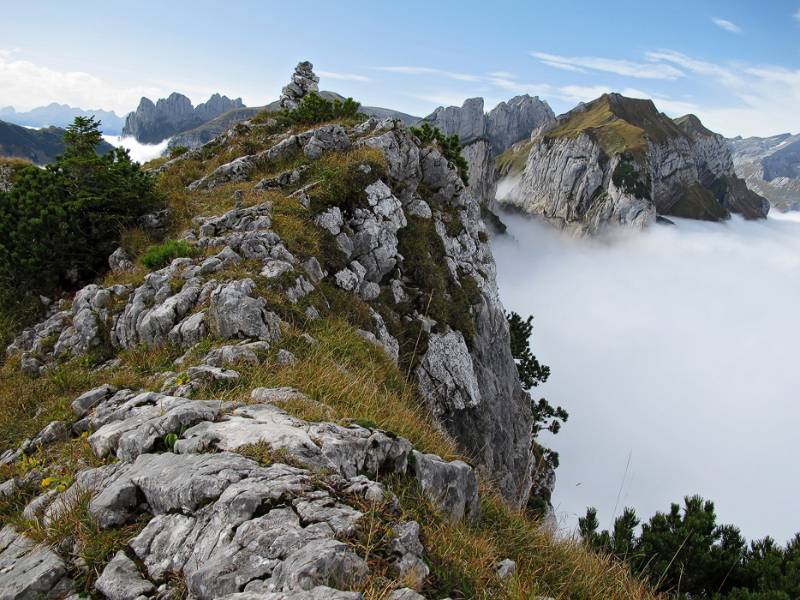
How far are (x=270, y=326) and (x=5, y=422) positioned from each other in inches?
215

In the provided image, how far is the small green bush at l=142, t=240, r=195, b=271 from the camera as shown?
41.5 ft

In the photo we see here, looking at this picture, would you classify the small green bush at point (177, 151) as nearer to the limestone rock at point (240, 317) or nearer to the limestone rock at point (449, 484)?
the limestone rock at point (240, 317)

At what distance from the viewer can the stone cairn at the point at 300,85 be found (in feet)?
111

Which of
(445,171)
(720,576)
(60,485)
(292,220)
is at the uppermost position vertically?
(445,171)

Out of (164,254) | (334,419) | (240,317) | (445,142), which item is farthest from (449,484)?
(445,142)

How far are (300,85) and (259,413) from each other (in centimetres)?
3529

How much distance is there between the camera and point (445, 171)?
25.2m

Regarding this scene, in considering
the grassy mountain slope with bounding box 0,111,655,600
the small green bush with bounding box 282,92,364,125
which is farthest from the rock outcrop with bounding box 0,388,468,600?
the small green bush with bounding box 282,92,364,125

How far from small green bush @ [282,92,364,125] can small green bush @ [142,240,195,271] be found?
15.8 meters

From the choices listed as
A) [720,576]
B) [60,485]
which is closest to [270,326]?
[60,485]

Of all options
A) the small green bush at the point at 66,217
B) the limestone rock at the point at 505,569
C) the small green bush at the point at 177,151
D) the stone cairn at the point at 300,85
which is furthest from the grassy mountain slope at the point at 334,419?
the stone cairn at the point at 300,85

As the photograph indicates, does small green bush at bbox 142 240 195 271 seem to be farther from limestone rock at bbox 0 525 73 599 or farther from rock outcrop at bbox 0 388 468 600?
limestone rock at bbox 0 525 73 599

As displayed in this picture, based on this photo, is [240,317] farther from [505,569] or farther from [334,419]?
[505,569]

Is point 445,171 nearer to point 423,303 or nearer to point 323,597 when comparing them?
point 423,303
